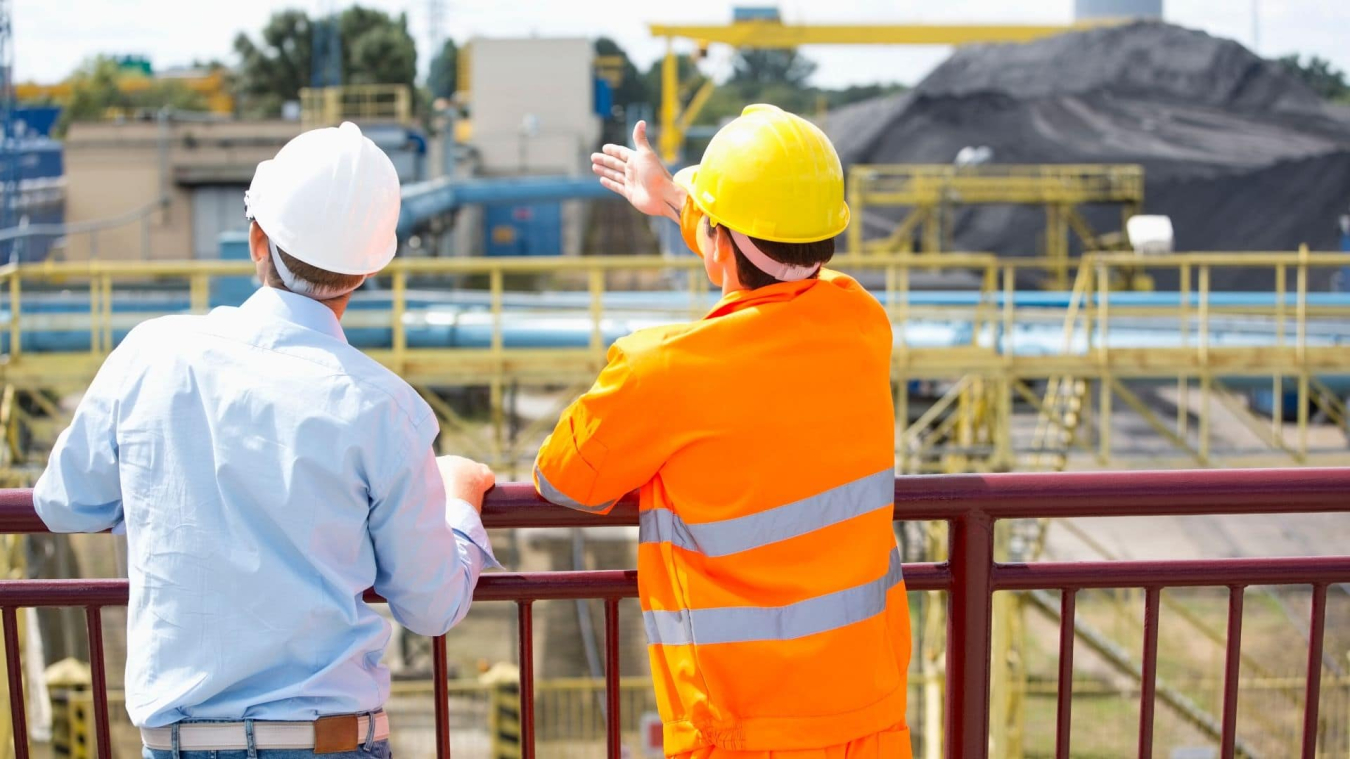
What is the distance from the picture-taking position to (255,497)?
5.48ft

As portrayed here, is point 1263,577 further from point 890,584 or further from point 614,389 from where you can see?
point 614,389

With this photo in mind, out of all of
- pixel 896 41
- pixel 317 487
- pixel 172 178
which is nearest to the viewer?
pixel 317 487

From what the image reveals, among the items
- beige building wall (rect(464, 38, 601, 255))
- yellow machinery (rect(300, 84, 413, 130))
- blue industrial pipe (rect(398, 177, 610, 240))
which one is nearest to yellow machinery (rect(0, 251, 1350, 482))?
blue industrial pipe (rect(398, 177, 610, 240))

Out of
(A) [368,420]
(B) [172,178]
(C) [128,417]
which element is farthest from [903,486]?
(B) [172,178]

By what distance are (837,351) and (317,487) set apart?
2.54 feet

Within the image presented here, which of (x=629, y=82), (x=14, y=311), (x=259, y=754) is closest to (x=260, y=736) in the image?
(x=259, y=754)

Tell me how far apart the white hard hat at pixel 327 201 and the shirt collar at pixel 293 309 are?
6 cm

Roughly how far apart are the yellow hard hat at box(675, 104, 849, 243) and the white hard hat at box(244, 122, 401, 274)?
1.57 feet

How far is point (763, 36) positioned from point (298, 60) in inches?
1060

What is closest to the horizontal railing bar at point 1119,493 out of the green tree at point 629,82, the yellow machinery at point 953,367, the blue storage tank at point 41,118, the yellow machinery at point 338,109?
the yellow machinery at point 953,367

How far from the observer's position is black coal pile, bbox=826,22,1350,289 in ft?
121

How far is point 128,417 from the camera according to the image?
171 centimetres

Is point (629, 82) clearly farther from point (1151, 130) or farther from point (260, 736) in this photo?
point (260, 736)

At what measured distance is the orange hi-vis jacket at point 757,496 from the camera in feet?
5.93
